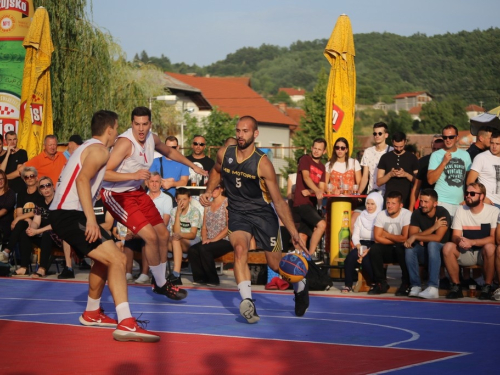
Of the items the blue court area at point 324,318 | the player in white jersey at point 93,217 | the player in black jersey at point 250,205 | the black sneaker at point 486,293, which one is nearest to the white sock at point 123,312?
the player in white jersey at point 93,217

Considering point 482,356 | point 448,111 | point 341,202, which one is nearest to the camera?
point 482,356

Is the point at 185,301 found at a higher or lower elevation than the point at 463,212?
lower

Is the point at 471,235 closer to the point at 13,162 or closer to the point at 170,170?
the point at 170,170

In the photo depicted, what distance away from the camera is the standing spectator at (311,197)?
46.5ft

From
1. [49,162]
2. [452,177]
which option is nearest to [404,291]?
[452,177]

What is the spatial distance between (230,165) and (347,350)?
2.91 m

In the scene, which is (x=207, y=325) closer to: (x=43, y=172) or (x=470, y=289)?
(x=470, y=289)

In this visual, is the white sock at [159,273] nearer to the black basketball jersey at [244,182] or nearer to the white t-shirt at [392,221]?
the black basketball jersey at [244,182]

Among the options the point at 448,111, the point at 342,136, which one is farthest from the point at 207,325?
the point at 448,111

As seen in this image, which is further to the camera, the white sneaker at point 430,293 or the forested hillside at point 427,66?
the forested hillside at point 427,66

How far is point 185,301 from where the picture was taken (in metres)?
11.8

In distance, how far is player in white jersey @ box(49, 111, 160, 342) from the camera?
8273 mm

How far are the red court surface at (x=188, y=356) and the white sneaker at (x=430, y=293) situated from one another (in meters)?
4.37

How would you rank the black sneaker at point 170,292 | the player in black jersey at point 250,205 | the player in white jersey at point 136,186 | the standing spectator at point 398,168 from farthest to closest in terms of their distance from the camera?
the standing spectator at point 398,168 → the black sneaker at point 170,292 → the player in white jersey at point 136,186 → the player in black jersey at point 250,205
